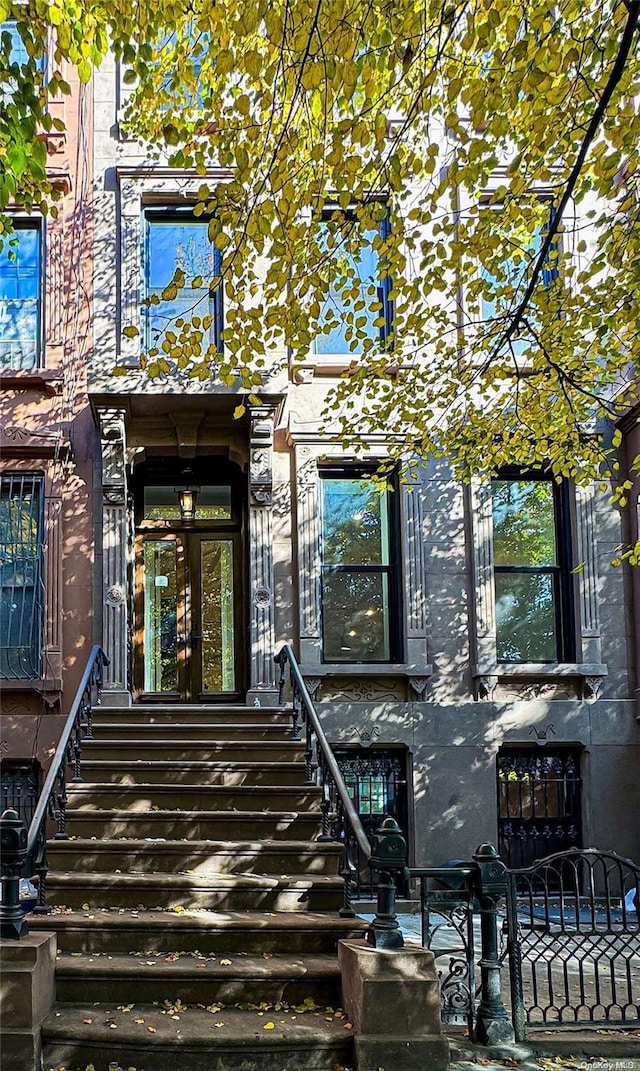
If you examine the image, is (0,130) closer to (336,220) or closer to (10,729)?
(336,220)

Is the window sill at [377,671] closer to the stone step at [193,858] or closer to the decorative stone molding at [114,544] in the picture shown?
the decorative stone molding at [114,544]

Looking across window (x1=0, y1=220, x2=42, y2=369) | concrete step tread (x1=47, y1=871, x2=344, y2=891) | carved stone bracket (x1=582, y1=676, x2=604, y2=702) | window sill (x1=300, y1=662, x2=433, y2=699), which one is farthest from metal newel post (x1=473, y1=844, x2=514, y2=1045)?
window (x1=0, y1=220, x2=42, y2=369)

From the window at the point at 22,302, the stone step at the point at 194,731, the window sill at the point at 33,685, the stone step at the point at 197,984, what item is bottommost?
the stone step at the point at 197,984

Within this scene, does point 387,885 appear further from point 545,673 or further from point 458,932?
point 545,673

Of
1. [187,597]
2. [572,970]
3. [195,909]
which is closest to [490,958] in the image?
[572,970]

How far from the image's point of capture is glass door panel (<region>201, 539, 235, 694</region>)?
42.7ft

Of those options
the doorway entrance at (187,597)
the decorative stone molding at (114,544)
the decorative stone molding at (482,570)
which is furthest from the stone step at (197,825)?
the decorative stone molding at (482,570)

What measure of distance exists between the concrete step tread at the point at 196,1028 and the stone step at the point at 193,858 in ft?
5.05

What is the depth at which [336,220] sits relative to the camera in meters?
8.74

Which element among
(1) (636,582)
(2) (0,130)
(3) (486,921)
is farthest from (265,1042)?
(1) (636,582)

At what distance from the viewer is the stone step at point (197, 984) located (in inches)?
276

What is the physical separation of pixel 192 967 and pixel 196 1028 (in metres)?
Answer: 0.59

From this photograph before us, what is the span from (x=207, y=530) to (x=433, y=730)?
3.76 metres

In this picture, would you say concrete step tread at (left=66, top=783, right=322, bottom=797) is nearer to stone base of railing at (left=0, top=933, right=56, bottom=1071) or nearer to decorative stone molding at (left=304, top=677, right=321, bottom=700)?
stone base of railing at (left=0, top=933, right=56, bottom=1071)
